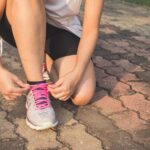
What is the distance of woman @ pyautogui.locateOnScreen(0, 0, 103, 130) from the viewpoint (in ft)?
6.89

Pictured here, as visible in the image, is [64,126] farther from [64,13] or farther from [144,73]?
[144,73]

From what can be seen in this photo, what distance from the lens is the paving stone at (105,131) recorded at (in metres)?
2.04

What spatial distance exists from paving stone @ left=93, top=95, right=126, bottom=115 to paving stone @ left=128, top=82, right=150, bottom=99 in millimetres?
231

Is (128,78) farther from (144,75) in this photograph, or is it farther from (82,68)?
(82,68)

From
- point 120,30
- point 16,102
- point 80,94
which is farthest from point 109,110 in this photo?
point 120,30

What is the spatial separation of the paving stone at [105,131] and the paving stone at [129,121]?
1.6 inches

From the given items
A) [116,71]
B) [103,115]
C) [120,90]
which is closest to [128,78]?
[116,71]

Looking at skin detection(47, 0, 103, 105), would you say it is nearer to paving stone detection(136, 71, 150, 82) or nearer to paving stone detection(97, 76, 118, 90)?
paving stone detection(97, 76, 118, 90)

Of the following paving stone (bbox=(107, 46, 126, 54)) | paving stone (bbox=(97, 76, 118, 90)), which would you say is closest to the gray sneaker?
paving stone (bbox=(97, 76, 118, 90))

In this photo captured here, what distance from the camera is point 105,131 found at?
2.17m

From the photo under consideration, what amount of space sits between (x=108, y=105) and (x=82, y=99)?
17cm

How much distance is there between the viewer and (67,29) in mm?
2521

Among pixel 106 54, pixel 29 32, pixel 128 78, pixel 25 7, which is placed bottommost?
pixel 106 54

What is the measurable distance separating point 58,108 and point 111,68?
764 millimetres
